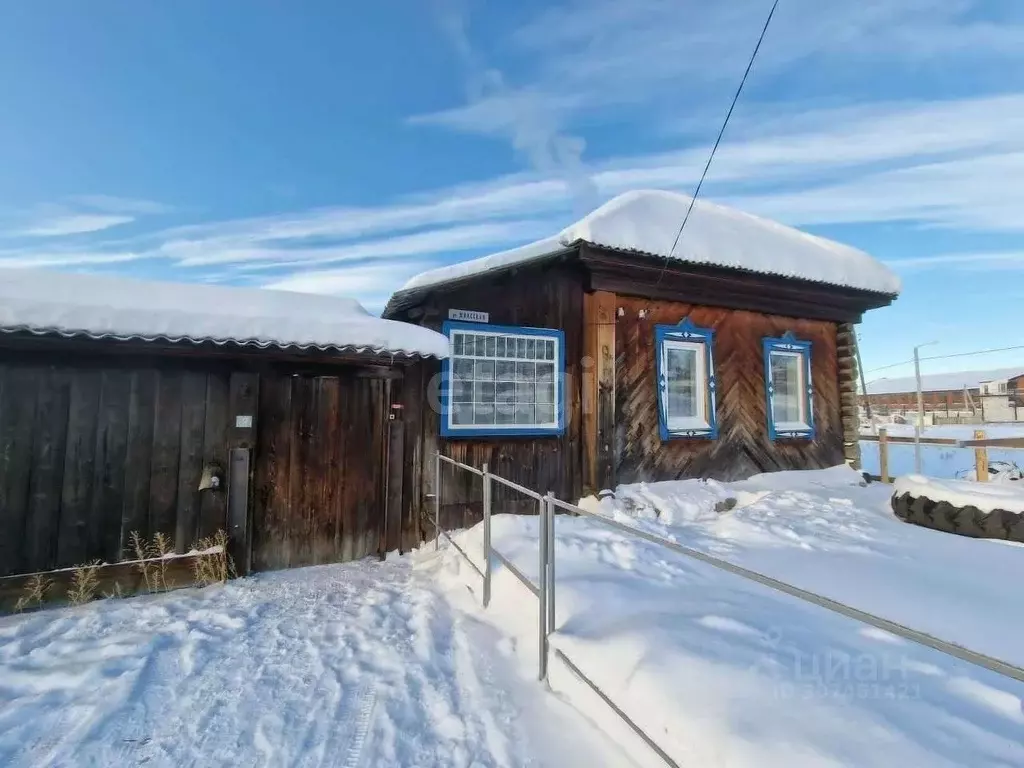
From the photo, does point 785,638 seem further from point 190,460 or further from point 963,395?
point 963,395

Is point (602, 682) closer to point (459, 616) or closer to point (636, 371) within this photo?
point (459, 616)

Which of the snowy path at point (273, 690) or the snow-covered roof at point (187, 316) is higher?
the snow-covered roof at point (187, 316)

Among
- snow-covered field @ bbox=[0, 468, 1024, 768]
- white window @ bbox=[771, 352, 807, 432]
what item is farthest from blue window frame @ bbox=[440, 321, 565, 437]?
white window @ bbox=[771, 352, 807, 432]

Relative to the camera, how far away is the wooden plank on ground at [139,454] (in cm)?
447

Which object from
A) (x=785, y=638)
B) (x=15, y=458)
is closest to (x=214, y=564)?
(x=15, y=458)

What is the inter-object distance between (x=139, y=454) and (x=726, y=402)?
7.95 meters

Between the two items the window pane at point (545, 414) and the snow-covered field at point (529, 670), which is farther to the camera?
the window pane at point (545, 414)

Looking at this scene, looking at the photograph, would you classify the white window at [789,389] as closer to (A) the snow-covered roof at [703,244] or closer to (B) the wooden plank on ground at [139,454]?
(A) the snow-covered roof at [703,244]

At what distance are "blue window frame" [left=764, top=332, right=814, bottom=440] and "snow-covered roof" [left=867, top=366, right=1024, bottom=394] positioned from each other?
4790 cm

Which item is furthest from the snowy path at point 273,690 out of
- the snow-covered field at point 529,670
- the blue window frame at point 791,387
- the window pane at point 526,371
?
the blue window frame at point 791,387

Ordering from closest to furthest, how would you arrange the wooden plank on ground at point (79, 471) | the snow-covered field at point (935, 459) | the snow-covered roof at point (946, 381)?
1. the wooden plank on ground at point (79, 471)
2. the snow-covered field at point (935, 459)
3. the snow-covered roof at point (946, 381)

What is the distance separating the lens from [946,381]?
52.5 metres

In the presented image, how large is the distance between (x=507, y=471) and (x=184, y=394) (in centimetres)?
375

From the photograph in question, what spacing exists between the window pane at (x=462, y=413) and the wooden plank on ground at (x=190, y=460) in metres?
2.72
